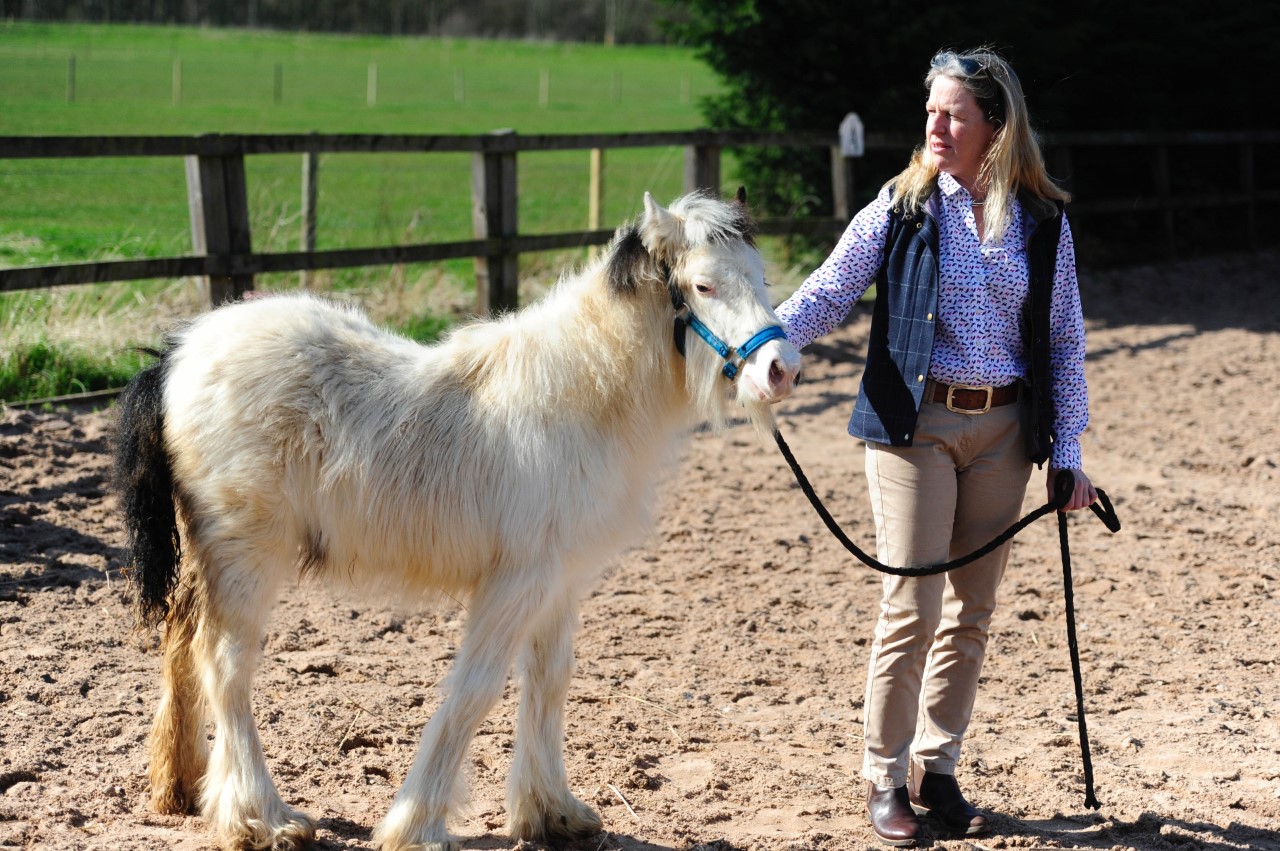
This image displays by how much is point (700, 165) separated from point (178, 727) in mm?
7776

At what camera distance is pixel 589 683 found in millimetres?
4539

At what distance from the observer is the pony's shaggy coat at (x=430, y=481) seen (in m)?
3.23

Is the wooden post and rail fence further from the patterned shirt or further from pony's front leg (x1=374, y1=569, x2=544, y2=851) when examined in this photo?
pony's front leg (x1=374, y1=569, x2=544, y2=851)

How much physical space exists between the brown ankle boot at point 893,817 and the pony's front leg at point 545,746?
0.82 metres

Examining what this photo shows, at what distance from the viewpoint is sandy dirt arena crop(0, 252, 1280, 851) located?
3582 mm

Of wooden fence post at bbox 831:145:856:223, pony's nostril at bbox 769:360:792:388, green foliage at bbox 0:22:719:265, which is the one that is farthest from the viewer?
green foliage at bbox 0:22:719:265

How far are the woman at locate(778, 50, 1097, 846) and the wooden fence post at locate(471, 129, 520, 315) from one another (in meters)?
5.74

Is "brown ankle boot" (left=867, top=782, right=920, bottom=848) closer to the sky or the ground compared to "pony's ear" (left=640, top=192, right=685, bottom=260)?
closer to the ground

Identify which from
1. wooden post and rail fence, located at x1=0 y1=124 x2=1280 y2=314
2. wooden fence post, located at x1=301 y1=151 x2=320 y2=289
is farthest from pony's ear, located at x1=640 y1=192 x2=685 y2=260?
wooden fence post, located at x1=301 y1=151 x2=320 y2=289

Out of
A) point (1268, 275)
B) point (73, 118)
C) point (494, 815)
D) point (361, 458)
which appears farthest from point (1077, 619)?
point (73, 118)

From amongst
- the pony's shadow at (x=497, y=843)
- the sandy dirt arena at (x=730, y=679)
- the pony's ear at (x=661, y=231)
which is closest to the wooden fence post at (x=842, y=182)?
the sandy dirt arena at (x=730, y=679)

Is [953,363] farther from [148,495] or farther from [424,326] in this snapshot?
[424,326]

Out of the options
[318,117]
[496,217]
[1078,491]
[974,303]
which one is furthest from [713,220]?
[318,117]

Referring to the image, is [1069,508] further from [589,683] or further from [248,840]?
[248,840]
